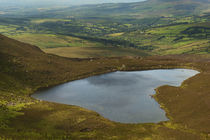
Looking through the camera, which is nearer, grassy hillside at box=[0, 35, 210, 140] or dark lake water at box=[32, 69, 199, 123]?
grassy hillside at box=[0, 35, 210, 140]

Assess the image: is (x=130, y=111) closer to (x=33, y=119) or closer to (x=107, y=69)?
(x=33, y=119)

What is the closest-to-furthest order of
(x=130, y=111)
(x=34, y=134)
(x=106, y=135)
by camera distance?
(x=34, y=134)
(x=106, y=135)
(x=130, y=111)

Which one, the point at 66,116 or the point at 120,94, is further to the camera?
the point at 120,94

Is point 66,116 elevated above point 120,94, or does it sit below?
above

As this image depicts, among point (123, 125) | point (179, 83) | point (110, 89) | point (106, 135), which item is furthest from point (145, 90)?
point (106, 135)

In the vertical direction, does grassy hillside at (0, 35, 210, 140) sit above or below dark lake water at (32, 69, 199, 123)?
above

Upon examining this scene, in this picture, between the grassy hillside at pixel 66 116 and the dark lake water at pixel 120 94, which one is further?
the dark lake water at pixel 120 94

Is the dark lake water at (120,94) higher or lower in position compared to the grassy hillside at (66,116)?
lower

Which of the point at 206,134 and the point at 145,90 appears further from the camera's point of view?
the point at 145,90
